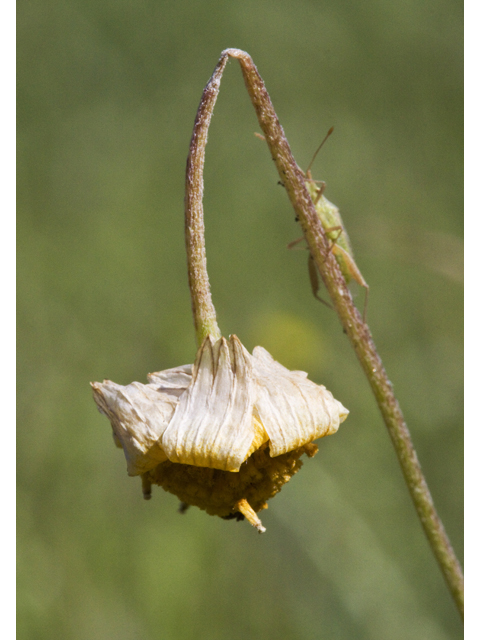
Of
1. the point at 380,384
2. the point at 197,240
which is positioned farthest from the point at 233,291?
the point at 197,240

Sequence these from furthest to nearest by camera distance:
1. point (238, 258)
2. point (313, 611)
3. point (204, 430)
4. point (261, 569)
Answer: point (238, 258)
point (261, 569)
point (313, 611)
point (204, 430)

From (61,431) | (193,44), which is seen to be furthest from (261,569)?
(193,44)

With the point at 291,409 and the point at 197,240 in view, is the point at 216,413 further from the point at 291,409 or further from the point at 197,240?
the point at 197,240

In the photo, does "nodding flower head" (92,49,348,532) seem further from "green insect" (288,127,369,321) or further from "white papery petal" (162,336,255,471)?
"green insect" (288,127,369,321)

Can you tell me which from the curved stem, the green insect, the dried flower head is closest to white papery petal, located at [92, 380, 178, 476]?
the dried flower head

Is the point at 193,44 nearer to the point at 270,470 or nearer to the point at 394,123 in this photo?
the point at 394,123

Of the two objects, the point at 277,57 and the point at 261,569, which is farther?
the point at 277,57
